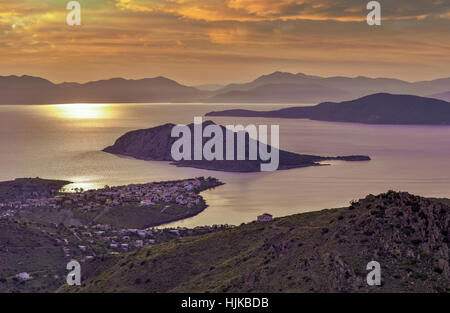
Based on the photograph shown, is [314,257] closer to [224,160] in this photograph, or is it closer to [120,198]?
[120,198]

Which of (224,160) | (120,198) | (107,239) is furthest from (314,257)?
(224,160)

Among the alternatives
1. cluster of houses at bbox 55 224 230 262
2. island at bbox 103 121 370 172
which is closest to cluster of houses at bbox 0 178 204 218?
cluster of houses at bbox 55 224 230 262

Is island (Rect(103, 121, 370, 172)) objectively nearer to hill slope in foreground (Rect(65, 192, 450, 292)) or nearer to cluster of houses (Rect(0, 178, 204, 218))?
cluster of houses (Rect(0, 178, 204, 218))

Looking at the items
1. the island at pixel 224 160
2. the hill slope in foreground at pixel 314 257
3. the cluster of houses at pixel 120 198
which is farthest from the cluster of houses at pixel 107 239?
the island at pixel 224 160

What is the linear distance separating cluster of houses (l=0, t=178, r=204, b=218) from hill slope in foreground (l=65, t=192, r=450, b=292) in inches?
2016

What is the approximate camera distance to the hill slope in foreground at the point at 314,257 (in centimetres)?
3356

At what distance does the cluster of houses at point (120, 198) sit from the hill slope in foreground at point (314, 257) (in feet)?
168

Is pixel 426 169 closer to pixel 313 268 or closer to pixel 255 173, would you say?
pixel 255 173

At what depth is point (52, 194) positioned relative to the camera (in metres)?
117

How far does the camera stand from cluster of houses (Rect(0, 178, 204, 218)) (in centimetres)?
10056

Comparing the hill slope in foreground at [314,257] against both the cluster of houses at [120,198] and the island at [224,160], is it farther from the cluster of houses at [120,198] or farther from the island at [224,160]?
the island at [224,160]

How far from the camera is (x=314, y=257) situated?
37125 millimetres
